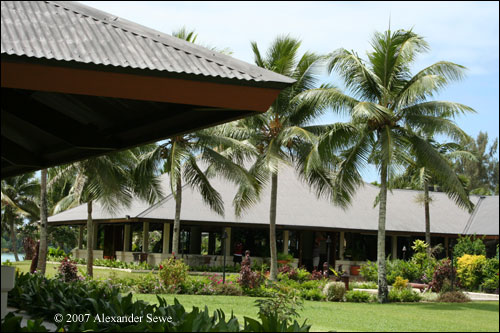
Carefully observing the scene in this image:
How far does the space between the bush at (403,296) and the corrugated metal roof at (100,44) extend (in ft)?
57.5

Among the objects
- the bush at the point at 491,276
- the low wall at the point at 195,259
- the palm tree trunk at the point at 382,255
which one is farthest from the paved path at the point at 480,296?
the low wall at the point at 195,259

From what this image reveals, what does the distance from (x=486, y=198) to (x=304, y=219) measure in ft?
46.6

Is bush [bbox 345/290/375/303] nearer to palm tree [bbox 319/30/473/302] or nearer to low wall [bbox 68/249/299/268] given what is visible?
palm tree [bbox 319/30/473/302]

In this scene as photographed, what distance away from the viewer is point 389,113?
21.1m

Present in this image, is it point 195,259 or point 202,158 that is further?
point 195,259

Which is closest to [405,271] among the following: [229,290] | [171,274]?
[229,290]

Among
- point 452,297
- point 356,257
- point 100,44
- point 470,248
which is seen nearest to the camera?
point 100,44

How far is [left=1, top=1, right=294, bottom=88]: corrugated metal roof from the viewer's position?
16.2 ft

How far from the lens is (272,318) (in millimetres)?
6527

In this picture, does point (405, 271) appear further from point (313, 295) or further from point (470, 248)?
point (313, 295)

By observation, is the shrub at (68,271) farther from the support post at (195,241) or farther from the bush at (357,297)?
the support post at (195,241)

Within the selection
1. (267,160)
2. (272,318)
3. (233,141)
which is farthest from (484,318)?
(272,318)

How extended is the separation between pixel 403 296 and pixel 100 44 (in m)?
18.7

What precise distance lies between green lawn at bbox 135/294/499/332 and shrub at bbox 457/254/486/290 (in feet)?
20.8
